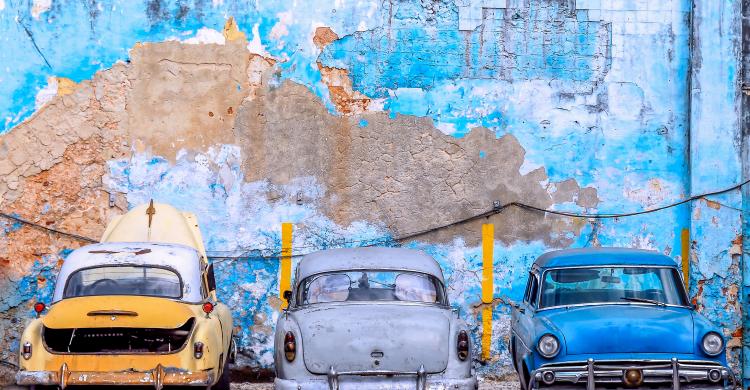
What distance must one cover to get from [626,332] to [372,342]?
81.6 inches

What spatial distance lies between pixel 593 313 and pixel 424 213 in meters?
3.70

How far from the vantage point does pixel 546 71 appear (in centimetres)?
1312

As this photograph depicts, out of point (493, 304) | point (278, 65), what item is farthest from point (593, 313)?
point (278, 65)

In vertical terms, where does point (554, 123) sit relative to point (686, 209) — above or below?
above

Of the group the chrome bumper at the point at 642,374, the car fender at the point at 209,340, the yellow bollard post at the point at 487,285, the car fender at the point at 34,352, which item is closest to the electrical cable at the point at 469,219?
the yellow bollard post at the point at 487,285

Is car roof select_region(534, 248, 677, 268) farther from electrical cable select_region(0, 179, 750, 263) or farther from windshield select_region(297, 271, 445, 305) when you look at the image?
electrical cable select_region(0, 179, 750, 263)

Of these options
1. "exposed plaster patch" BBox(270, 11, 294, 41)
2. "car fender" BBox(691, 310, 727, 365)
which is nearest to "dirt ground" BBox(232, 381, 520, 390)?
"car fender" BBox(691, 310, 727, 365)

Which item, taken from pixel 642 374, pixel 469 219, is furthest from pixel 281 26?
pixel 642 374

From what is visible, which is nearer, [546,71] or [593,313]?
[593,313]

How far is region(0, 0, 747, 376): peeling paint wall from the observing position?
1275 cm

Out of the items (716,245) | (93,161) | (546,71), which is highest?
(546,71)

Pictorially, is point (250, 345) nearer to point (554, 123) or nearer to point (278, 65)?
point (278, 65)

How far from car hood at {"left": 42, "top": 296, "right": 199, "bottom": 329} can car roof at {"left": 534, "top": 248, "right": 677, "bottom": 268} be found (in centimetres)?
342

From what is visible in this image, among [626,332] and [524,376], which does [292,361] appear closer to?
[524,376]
